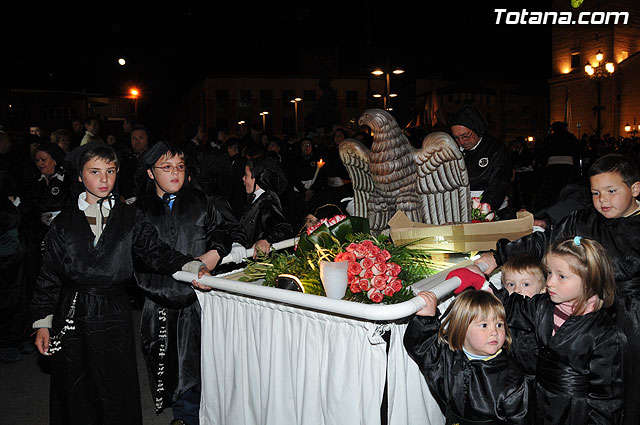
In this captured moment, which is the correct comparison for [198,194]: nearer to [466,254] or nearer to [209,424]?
[209,424]

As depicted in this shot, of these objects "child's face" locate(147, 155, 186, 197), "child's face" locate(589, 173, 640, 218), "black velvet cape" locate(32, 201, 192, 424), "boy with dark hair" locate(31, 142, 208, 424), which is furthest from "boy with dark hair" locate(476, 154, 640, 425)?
"child's face" locate(147, 155, 186, 197)

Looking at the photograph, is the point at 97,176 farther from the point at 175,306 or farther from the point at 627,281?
the point at 627,281

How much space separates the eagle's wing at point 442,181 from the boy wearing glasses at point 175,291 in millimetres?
1424

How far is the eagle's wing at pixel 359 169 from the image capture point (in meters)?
3.89

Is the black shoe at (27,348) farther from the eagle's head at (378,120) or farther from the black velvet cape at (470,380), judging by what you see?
the black velvet cape at (470,380)

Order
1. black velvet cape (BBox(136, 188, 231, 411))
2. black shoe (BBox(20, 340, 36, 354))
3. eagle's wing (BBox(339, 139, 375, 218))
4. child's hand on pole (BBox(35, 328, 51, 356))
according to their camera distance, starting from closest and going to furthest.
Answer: child's hand on pole (BBox(35, 328, 51, 356)) → black velvet cape (BBox(136, 188, 231, 411)) → eagle's wing (BBox(339, 139, 375, 218)) → black shoe (BBox(20, 340, 36, 354))

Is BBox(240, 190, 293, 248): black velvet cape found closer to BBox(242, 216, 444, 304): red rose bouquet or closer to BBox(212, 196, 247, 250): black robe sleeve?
BBox(212, 196, 247, 250): black robe sleeve

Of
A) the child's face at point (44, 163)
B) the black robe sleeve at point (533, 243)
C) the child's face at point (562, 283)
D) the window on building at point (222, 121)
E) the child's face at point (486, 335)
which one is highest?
the window on building at point (222, 121)

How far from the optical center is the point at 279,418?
2.59m

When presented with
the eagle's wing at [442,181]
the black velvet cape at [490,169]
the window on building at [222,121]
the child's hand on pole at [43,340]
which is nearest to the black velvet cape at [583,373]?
the eagle's wing at [442,181]

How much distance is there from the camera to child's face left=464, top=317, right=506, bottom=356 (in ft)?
7.88

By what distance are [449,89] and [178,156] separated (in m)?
45.9

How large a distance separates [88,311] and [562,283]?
99.6 inches

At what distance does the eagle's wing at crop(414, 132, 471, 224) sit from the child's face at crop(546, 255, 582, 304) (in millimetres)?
1133
